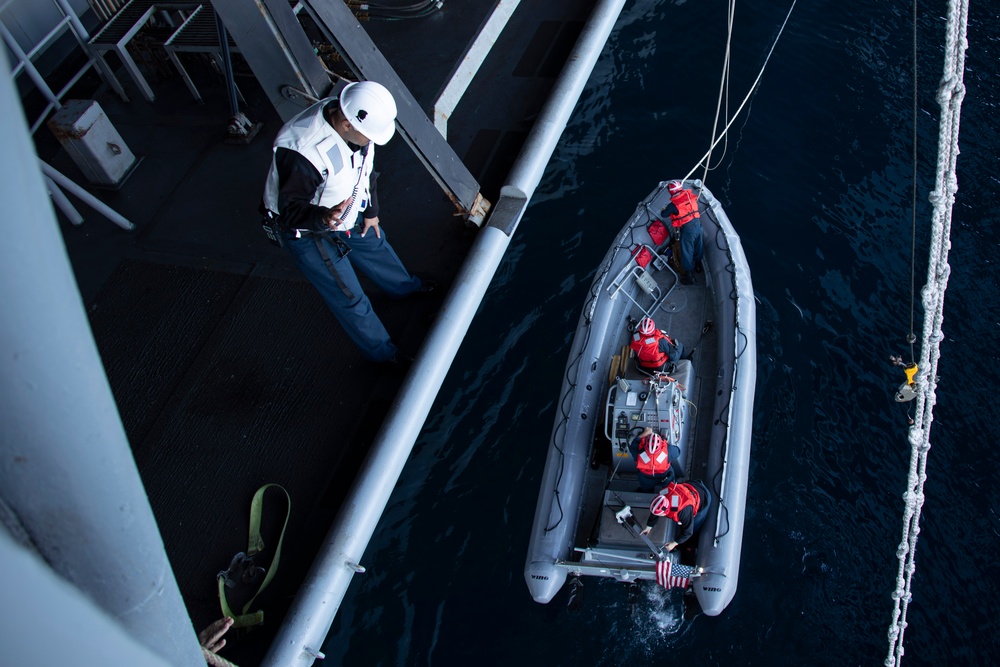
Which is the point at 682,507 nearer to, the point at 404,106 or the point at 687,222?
the point at 687,222

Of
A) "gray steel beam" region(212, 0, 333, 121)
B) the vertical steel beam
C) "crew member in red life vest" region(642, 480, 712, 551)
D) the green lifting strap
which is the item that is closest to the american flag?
"crew member in red life vest" region(642, 480, 712, 551)

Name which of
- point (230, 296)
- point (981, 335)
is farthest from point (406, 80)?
point (981, 335)

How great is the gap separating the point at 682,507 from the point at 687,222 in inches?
134

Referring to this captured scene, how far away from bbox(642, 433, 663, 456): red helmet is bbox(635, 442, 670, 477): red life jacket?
3cm

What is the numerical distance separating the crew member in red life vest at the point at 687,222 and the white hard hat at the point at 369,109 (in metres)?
4.14

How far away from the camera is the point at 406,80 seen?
9000 mm

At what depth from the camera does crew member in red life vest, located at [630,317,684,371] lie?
25.3 feet

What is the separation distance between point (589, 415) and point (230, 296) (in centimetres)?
382

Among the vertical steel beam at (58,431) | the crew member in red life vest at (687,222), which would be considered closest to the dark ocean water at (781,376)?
the crew member in red life vest at (687,222)

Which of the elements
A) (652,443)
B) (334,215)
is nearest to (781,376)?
(652,443)

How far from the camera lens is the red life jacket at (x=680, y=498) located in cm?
658

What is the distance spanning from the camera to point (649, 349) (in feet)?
25.3

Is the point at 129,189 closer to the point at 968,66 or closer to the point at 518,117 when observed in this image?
the point at 518,117

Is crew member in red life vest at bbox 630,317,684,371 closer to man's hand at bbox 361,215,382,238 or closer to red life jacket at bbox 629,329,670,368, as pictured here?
red life jacket at bbox 629,329,670,368
